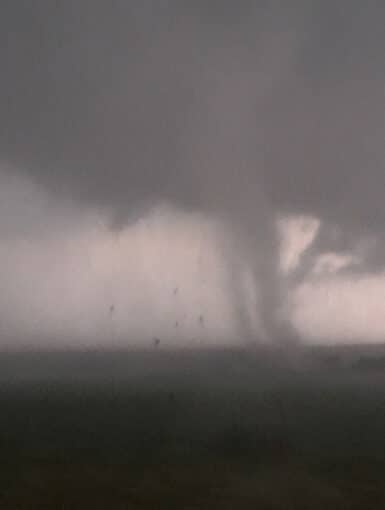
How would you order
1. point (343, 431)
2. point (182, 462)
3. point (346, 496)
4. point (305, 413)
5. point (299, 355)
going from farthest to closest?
point (299, 355), point (305, 413), point (343, 431), point (182, 462), point (346, 496)

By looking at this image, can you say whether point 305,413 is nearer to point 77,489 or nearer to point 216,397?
point 216,397

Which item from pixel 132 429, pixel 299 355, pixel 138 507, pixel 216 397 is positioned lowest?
pixel 138 507

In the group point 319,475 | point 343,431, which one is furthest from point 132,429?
point 319,475

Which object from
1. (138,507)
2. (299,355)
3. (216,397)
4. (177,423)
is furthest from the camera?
(299,355)

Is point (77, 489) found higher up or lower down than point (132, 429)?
lower down

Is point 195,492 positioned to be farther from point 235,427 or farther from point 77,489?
point 235,427

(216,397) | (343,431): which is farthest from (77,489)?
(216,397)

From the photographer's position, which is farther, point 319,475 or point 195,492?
point 319,475
